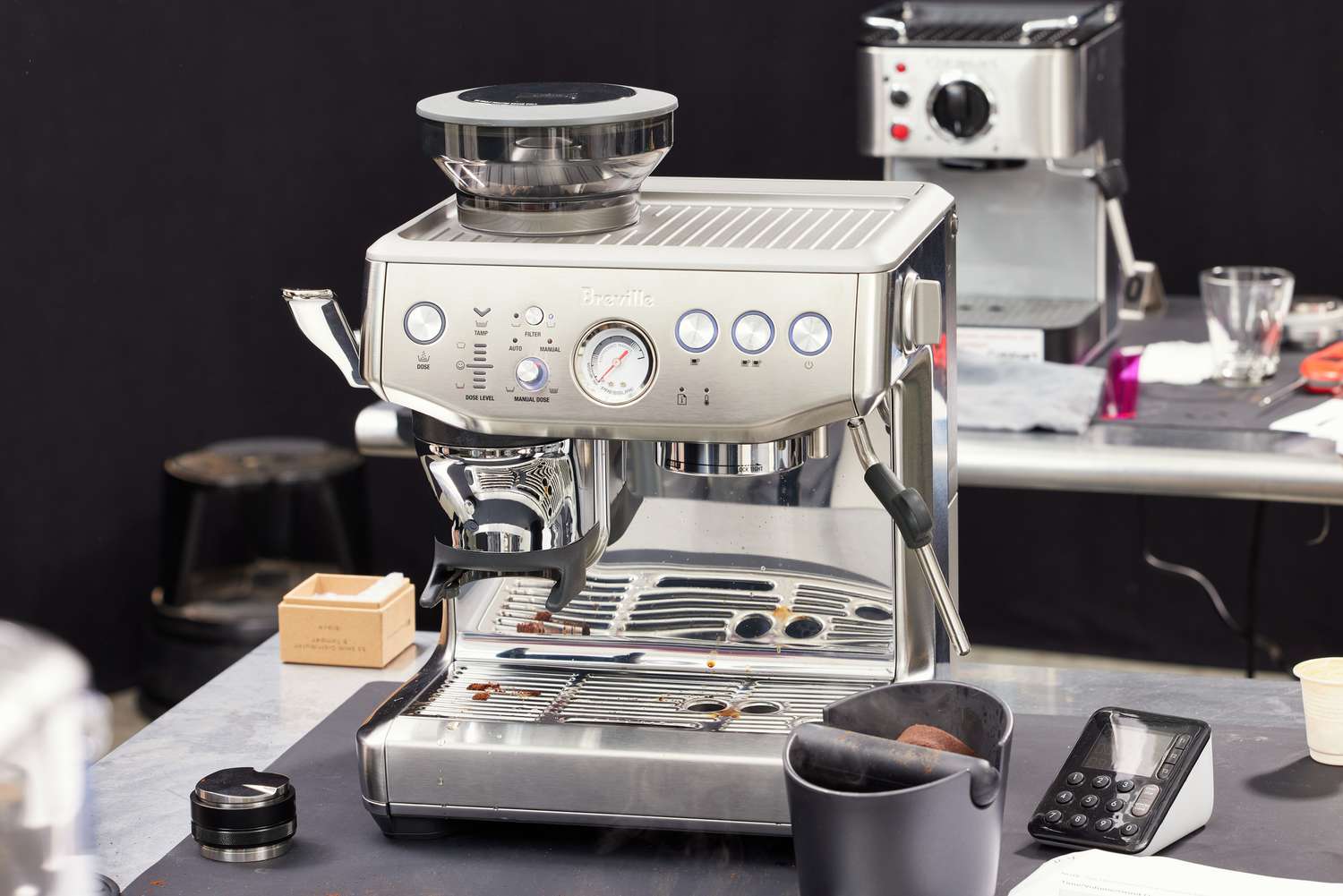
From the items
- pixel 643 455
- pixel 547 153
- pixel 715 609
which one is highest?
pixel 547 153

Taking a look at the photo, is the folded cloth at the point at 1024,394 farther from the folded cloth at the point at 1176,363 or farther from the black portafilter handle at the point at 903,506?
the black portafilter handle at the point at 903,506

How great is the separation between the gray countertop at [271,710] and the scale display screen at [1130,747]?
160 millimetres

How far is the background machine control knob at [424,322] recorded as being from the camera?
1.16m

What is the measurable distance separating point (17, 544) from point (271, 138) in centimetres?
90

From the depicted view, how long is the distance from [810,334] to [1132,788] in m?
→ 0.38

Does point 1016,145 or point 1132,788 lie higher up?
point 1016,145

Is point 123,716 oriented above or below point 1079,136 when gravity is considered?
below

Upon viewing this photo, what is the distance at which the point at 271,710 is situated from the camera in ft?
4.83

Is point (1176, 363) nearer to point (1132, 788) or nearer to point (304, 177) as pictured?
point (1132, 788)

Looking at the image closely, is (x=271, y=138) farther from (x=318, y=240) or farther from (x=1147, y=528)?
(x=1147, y=528)

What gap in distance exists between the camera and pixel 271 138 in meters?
3.52

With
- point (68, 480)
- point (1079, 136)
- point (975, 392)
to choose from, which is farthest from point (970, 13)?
point (68, 480)

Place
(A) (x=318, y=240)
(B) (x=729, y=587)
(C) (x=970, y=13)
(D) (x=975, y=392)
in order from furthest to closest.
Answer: (A) (x=318, y=240)
(C) (x=970, y=13)
(D) (x=975, y=392)
(B) (x=729, y=587)

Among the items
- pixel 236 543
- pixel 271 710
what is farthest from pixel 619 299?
pixel 236 543
